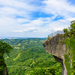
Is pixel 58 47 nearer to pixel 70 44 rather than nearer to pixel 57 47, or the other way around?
pixel 57 47

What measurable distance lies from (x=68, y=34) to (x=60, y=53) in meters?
4.23

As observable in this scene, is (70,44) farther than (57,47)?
No

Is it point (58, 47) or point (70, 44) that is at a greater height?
point (70, 44)

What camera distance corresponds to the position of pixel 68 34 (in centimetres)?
1167

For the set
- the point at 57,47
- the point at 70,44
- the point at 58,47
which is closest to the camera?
the point at 70,44

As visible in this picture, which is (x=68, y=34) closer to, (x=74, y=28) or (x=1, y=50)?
(x=74, y=28)

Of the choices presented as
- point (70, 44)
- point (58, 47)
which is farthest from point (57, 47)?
point (70, 44)

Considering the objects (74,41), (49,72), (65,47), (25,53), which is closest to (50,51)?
(65,47)

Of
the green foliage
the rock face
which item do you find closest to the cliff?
the rock face

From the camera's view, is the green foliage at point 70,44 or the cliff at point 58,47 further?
the cliff at point 58,47

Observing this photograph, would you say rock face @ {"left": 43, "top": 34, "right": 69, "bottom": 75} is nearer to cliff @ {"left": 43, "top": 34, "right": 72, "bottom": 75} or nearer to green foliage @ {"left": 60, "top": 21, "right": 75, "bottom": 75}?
cliff @ {"left": 43, "top": 34, "right": 72, "bottom": 75}

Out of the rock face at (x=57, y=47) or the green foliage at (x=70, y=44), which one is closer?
the green foliage at (x=70, y=44)

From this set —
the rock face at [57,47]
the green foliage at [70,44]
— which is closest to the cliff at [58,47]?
the rock face at [57,47]

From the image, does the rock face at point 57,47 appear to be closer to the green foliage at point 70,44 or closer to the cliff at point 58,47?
the cliff at point 58,47
